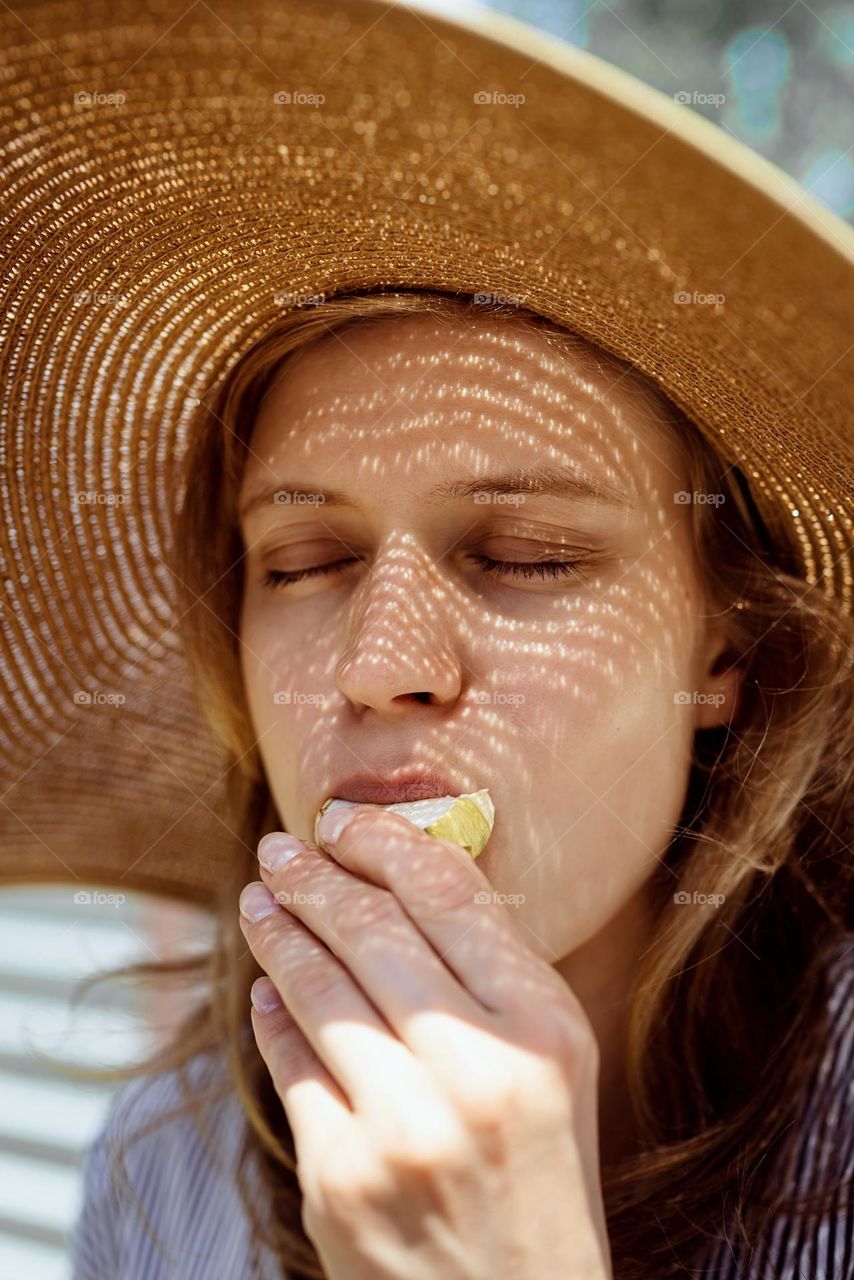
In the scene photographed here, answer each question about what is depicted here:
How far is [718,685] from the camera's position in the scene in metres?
1.28

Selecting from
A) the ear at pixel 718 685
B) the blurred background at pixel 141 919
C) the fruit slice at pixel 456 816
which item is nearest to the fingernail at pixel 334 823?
the fruit slice at pixel 456 816

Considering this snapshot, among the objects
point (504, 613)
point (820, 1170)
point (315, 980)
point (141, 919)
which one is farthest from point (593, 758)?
point (141, 919)

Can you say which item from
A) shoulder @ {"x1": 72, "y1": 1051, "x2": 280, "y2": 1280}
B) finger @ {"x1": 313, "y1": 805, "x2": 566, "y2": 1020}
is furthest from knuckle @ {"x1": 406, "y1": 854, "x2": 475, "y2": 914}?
shoulder @ {"x1": 72, "y1": 1051, "x2": 280, "y2": 1280}

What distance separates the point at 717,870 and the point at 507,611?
0.45 metres

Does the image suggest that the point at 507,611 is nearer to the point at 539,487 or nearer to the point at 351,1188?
the point at 539,487

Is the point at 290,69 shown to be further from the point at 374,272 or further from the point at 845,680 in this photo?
the point at 845,680

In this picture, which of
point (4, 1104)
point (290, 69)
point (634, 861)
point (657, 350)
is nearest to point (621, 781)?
point (634, 861)

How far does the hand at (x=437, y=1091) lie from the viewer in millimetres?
727

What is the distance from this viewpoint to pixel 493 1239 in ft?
A: 2.38

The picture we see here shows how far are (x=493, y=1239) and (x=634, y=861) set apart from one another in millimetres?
513

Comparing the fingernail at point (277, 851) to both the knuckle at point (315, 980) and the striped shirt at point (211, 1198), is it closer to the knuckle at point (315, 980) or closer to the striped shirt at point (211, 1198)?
the knuckle at point (315, 980)

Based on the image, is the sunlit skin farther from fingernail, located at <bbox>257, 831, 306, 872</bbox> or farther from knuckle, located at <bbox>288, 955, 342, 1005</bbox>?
knuckle, located at <bbox>288, 955, 342, 1005</bbox>

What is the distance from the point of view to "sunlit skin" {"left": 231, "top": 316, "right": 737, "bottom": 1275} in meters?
1.04

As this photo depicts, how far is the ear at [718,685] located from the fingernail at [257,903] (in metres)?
0.57
